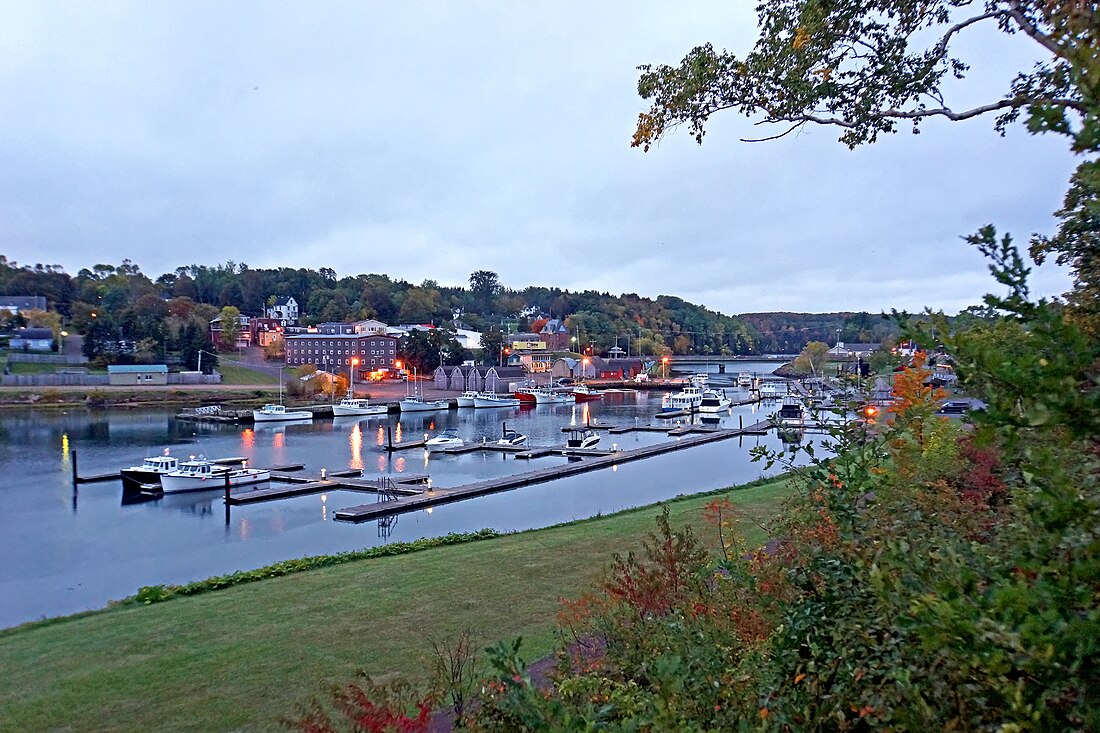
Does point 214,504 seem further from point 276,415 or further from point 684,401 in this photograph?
point 684,401

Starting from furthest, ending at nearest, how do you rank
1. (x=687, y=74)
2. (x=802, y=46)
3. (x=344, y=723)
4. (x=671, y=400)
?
(x=671, y=400), (x=687, y=74), (x=802, y=46), (x=344, y=723)

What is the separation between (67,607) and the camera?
13.8m

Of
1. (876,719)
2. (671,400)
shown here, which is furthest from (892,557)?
(671,400)

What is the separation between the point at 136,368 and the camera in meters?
A: 61.8

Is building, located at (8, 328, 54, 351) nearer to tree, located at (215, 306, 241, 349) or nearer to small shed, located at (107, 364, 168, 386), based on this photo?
small shed, located at (107, 364, 168, 386)

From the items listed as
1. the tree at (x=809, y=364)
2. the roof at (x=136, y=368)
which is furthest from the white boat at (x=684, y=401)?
the roof at (x=136, y=368)

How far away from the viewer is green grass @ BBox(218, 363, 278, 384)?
68125 mm

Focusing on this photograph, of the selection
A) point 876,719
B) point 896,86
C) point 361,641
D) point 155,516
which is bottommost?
point 155,516

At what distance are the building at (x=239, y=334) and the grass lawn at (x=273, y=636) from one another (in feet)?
269

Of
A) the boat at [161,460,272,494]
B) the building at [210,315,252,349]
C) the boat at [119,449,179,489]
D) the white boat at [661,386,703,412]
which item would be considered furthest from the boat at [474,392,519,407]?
the building at [210,315,252,349]

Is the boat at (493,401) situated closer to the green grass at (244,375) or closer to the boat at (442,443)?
the green grass at (244,375)

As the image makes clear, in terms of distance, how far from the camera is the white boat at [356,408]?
177 ft

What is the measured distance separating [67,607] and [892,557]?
54.6ft

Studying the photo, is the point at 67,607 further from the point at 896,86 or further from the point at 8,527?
the point at 896,86
